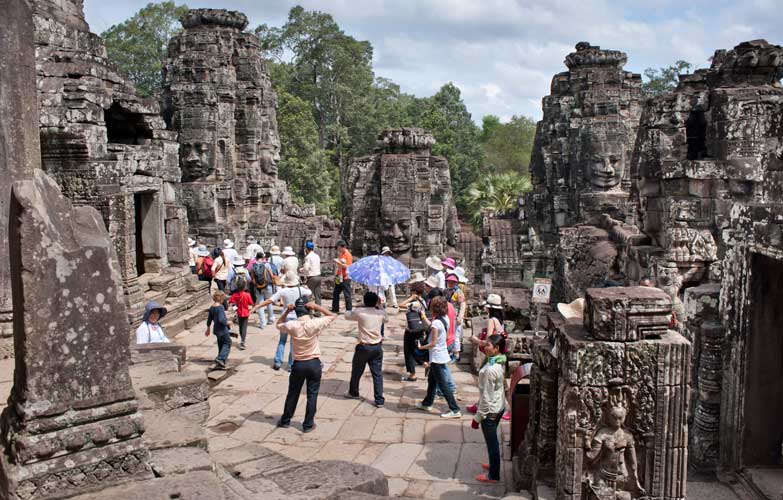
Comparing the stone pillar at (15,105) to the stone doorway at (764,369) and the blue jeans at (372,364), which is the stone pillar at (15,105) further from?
the stone doorway at (764,369)

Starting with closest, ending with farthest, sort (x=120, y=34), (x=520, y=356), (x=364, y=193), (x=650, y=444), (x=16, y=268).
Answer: (x=16, y=268) → (x=650, y=444) → (x=520, y=356) → (x=364, y=193) → (x=120, y=34)

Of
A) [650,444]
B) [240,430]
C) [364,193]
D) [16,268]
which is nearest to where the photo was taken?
[16,268]

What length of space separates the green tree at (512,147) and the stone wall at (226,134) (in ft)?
98.6

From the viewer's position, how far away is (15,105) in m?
5.93

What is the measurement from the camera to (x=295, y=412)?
7.64 metres

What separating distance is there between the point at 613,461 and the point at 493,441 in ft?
5.16

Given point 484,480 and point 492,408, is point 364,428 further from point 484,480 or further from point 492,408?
point 492,408

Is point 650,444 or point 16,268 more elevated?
point 16,268

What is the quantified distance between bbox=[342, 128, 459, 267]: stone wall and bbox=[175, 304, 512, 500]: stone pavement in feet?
17.3

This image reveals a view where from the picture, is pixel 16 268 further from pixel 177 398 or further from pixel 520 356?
pixel 520 356

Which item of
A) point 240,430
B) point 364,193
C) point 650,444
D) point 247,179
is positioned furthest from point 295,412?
point 247,179

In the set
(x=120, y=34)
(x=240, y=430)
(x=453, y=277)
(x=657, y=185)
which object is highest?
(x=120, y=34)

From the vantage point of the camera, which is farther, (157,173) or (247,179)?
(247,179)

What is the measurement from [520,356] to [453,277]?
192 centimetres
